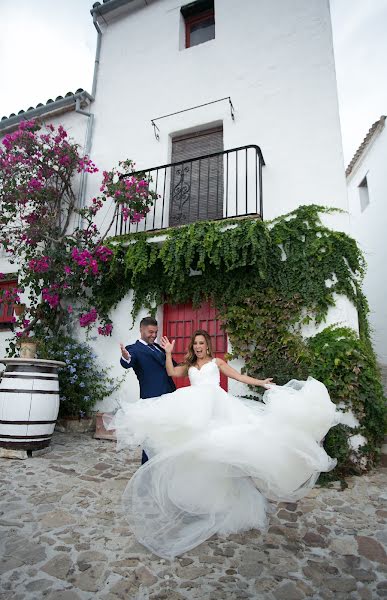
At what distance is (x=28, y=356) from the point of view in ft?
16.7

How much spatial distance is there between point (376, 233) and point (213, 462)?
9964mm

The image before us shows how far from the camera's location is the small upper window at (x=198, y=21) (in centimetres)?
774

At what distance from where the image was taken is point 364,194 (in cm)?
1174

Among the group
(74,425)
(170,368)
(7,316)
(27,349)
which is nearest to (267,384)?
(170,368)

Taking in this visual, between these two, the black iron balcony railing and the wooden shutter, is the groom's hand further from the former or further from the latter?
the wooden shutter

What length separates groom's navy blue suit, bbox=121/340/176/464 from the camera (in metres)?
3.59

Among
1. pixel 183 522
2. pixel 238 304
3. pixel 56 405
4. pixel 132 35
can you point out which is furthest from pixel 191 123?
pixel 183 522

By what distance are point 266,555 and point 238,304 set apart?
3.68 metres

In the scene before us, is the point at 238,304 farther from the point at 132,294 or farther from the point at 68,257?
the point at 68,257

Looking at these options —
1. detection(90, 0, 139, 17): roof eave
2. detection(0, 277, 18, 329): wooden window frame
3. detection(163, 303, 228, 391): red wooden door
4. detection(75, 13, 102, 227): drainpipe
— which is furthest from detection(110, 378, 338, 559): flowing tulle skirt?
detection(90, 0, 139, 17): roof eave

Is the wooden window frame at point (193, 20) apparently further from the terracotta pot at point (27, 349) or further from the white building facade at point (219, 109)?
the terracotta pot at point (27, 349)

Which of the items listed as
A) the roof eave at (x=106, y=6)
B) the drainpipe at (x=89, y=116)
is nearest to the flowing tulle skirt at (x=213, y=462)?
the drainpipe at (x=89, y=116)

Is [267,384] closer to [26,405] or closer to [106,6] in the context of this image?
[26,405]

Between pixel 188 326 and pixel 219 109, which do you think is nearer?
pixel 188 326
